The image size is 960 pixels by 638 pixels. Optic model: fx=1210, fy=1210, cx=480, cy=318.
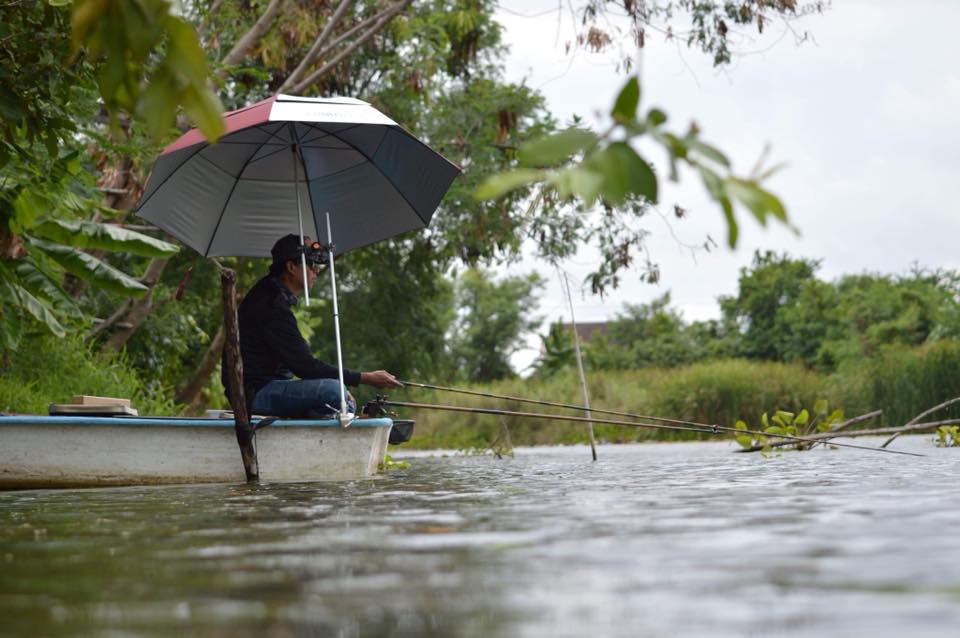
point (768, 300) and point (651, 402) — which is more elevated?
point (768, 300)

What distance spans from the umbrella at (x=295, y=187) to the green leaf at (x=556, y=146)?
23.7 ft

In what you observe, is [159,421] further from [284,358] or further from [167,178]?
[167,178]

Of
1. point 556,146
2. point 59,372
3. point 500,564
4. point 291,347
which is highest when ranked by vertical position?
point 59,372

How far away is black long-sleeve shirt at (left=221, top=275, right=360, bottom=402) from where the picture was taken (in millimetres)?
8359

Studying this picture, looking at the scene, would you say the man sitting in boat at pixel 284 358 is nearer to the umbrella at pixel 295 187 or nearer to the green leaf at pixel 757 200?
the umbrella at pixel 295 187

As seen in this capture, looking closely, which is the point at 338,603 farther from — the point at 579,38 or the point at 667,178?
the point at 579,38

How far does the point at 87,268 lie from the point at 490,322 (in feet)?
160

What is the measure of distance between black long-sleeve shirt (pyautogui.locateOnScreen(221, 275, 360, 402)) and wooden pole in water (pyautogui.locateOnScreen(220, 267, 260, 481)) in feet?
0.54

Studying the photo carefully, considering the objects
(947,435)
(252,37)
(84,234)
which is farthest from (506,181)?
(252,37)

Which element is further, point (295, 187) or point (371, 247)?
point (371, 247)

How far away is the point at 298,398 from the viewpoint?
27.6ft

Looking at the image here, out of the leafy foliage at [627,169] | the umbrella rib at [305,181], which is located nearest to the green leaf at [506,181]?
the leafy foliage at [627,169]

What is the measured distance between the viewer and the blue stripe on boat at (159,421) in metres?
7.62

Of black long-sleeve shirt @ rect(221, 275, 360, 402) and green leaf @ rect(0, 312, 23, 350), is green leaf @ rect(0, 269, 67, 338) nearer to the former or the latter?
green leaf @ rect(0, 312, 23, 350)
